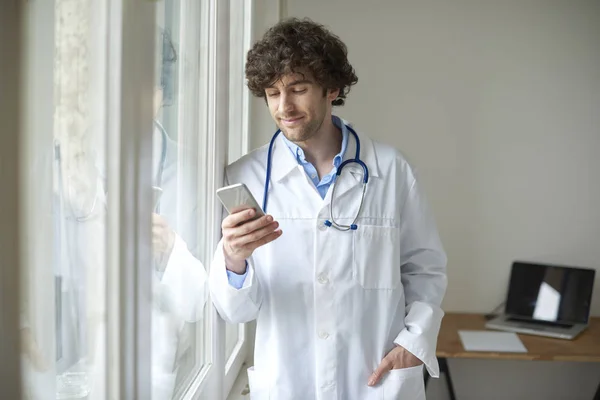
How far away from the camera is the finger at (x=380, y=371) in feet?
4.50

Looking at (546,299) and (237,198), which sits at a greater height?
(237,198)

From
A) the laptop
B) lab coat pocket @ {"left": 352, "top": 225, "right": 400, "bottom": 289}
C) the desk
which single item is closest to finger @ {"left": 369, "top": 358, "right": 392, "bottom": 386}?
lab coat pocket @ {"left": 352, "top": 225, "right": 400, "bottom": 289}

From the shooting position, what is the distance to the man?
134 cm

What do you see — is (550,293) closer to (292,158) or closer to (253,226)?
(292,158)

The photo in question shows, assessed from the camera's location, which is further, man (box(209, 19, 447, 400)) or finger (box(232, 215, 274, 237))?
man (box(209, 19, 447, 400))

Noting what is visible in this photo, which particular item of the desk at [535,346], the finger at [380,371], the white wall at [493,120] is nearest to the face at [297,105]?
the finger at [380,371]

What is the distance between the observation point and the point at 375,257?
4.58 ft

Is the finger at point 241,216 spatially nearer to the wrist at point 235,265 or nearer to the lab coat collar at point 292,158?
the wrist at point 235,265

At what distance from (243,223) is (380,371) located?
1.58ft

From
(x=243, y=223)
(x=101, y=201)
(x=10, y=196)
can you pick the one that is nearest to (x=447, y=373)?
(x=243, y=223)

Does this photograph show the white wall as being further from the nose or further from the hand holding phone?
the hand holding phone

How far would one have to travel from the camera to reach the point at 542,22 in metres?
2.62

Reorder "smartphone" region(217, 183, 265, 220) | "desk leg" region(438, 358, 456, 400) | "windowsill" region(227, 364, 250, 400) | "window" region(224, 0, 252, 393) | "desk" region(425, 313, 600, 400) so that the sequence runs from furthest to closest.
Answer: "desk leg" region(438, 358, 456, 400) < "desk" region(425, 313, 600, 400) < "window" region(224, 0, 252, 393) < "windowsill" region(227, 364, 250, 400) < "smartphone" region(217, 183, 265, 220)

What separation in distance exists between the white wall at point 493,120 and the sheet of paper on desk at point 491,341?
323 mm
